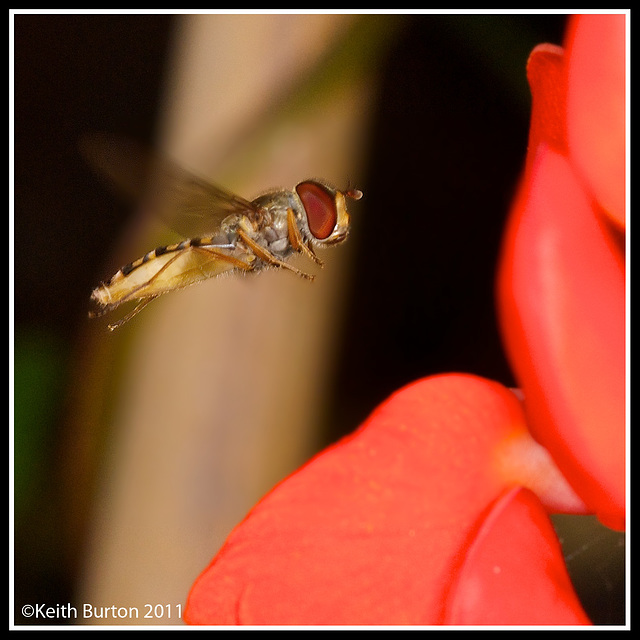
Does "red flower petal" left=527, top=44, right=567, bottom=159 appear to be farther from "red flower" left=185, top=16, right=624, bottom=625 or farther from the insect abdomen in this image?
the insect abdomen

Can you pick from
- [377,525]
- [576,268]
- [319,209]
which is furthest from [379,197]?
A: [377,525]

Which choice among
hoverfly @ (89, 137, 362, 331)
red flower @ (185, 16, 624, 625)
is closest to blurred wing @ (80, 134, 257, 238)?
hoverfly @ (89, 137, 362, 331)

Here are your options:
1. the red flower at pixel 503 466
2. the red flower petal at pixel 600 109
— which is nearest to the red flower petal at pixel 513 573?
the red flower at pixel 503 466

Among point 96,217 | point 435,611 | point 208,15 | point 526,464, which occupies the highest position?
point 208,15

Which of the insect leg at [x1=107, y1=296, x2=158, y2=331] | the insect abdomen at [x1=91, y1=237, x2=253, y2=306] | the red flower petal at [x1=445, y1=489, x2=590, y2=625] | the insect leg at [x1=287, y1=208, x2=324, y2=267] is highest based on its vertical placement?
the insect leg at [x1=287, y1=208, x2=324, y2=267]
